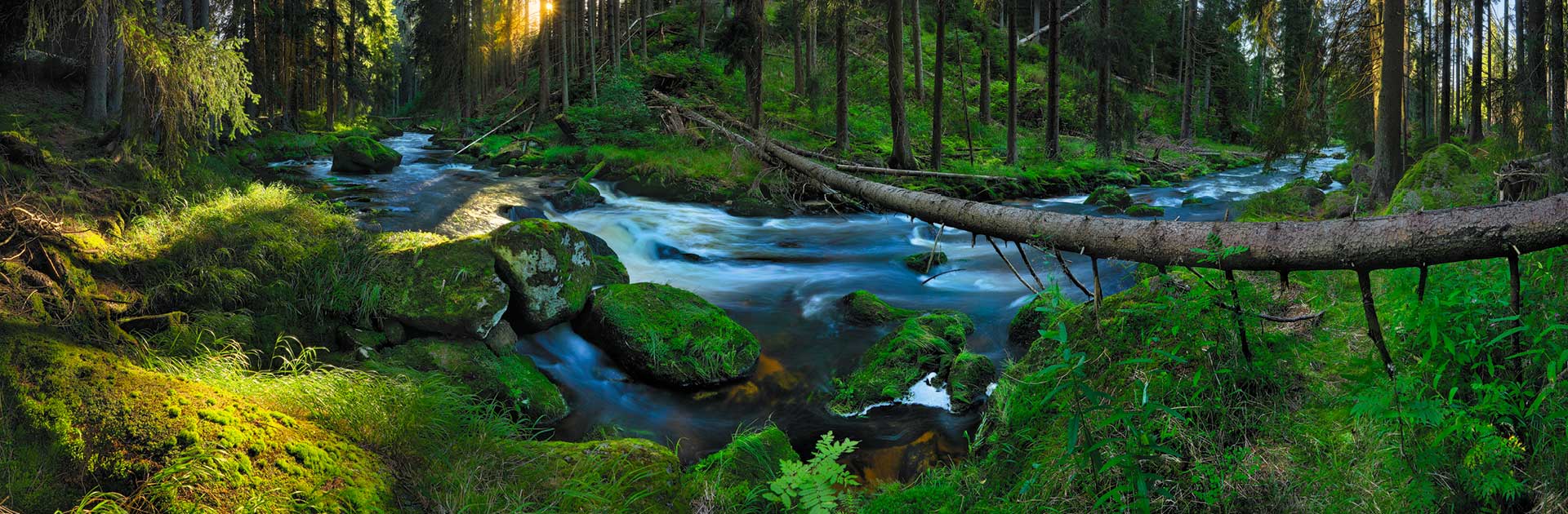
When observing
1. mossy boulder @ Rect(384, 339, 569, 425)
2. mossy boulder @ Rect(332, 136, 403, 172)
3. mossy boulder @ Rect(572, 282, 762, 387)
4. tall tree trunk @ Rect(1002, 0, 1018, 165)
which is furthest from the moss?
tall tree trunk @ Rect(1002, 0, 1018, 165)

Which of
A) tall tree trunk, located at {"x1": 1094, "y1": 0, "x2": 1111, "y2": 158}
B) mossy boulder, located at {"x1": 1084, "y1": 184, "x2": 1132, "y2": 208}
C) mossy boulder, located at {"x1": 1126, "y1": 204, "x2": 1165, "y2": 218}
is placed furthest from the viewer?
tall tree trunk, located at {"x1": 1094, "y1": 0, "x2": 1111, "y2": 158}

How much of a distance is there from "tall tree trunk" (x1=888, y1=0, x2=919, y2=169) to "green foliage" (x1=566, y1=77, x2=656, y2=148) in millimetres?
8027

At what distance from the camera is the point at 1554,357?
109 inches

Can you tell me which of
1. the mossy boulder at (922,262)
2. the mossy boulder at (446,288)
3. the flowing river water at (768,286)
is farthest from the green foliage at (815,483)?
the mossy boulder at (922,262)

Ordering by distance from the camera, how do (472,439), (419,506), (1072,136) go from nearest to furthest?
(419,506)
(472,439)
(1072,136)

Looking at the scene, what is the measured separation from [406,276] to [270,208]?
209 centimetres

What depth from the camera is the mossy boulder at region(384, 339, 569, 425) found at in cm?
665

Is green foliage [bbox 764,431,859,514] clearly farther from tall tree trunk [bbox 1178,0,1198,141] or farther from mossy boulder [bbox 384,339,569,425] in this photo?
tall tree trunk [bbox 1178,0,1198,141]

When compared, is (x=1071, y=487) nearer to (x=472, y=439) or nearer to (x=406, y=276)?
(x=472, y=439)

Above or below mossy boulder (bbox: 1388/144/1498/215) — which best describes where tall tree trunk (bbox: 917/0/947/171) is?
above

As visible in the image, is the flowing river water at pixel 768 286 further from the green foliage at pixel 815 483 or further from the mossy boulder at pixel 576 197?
the green foliage at pixel 815 483

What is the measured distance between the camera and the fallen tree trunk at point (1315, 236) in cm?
278

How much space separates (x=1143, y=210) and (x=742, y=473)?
15708mm

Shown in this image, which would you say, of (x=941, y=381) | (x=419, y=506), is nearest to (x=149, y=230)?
(x=419, y=506)
